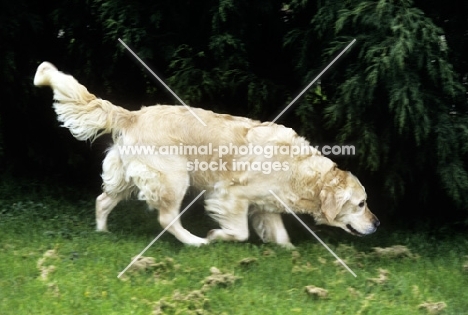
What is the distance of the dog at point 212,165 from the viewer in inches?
267

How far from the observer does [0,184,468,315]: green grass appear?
545 cm

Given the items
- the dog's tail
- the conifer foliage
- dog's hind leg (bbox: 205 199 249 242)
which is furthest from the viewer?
Result: dog's hind leg (bbox: 205 199 249 242)

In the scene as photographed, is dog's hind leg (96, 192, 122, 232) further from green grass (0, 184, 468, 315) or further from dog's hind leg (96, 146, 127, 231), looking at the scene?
green grass (0, 184, 468, 315)

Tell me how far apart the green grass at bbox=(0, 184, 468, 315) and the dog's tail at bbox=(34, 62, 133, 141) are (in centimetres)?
102

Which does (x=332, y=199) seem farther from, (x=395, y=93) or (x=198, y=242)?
(x=198, y=242)

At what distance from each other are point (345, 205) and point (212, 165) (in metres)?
1.31

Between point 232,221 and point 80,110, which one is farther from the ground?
point 80,110

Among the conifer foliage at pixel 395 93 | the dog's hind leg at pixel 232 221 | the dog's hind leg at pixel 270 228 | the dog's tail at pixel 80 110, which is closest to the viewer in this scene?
the conifer foliage at pixel 395 93

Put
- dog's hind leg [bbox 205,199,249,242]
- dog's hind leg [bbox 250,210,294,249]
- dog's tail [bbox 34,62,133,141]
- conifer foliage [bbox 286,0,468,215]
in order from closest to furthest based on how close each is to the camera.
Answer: conifer foliage [bbox 286,0,468,215], dog's tail [bbox 34,62,133,141], dog's hind leg [bbox 205,199,249,242], dog's hind leg [bbox 250,210,294,249]

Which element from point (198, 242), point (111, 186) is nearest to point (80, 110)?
point (111, 186)

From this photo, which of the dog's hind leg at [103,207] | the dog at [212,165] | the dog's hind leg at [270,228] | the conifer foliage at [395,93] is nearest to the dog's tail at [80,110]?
the dog at [212,165]

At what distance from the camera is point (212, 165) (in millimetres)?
6895

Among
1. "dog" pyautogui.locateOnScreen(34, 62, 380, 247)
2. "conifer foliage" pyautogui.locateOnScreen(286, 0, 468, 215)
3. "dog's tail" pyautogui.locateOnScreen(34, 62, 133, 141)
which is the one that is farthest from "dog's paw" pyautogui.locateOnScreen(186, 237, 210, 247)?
"conifer foliage" pyautogui.locateOnScreen(286, 0, 468, 215)

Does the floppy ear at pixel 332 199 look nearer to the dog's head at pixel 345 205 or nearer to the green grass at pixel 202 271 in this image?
the dog's head at pixel 345 205
